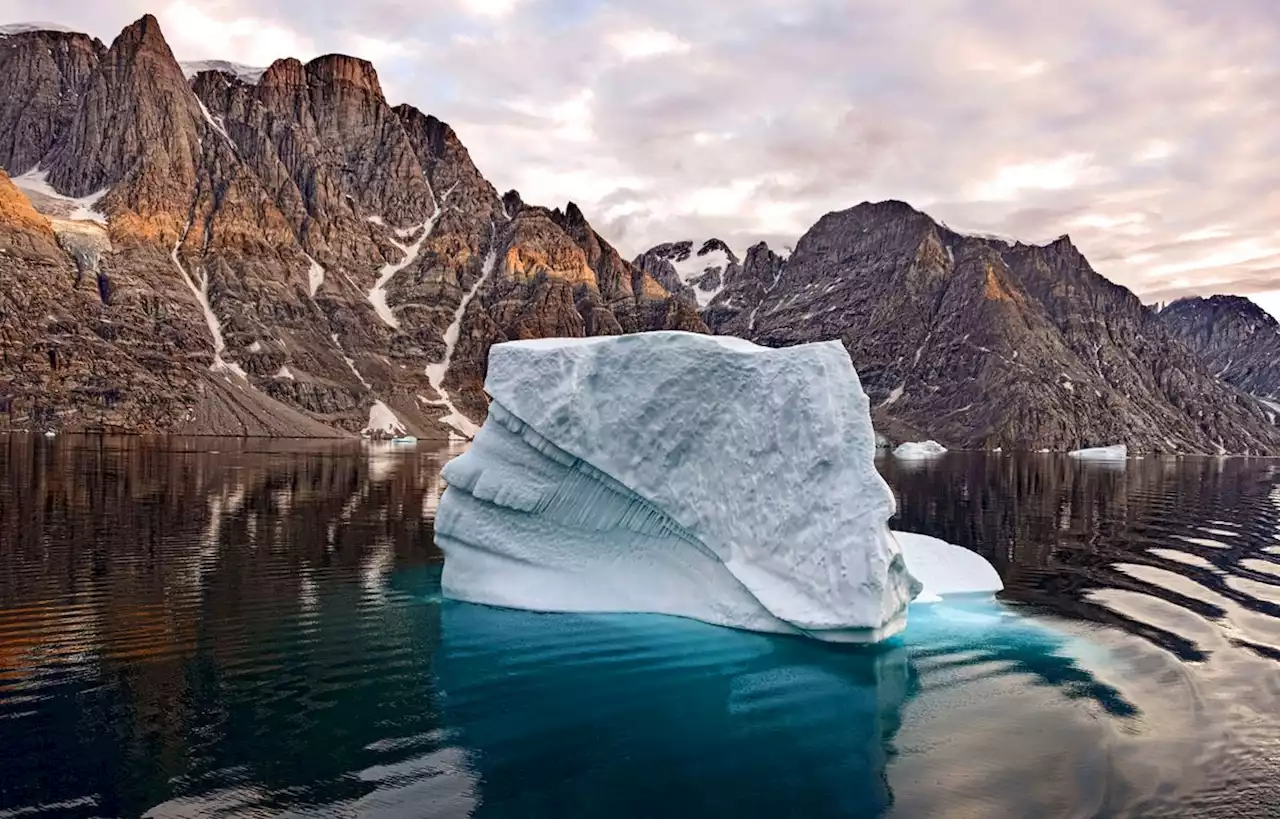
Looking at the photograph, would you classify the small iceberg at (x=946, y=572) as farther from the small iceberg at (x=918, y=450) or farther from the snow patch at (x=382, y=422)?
the snow patch at (x=382, y=422)

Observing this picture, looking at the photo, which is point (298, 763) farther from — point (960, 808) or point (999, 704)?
point (999, 704)

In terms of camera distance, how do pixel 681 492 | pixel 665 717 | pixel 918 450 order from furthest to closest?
1. pixel 918 450
2. pixel 681 492
3. pixel 665 717

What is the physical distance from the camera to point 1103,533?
4053cm

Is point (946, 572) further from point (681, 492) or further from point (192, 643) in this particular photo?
point (192, 643)

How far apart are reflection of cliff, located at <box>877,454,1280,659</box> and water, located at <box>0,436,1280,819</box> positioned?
355 millimetres

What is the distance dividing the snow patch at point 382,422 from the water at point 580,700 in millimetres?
153949

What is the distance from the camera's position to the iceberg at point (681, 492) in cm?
1852

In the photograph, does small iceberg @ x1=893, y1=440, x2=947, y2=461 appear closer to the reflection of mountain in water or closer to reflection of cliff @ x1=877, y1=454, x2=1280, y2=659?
reflection of cliff @ x1=877, y1=454, x2=1280, y2=659

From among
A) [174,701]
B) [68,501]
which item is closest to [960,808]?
[174,701]

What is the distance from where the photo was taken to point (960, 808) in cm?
1060

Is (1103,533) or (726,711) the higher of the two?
(726,711)

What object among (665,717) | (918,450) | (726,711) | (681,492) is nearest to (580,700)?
(665,717)

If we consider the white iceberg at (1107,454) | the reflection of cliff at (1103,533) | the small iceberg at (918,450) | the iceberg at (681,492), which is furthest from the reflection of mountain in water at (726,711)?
the white iceberg at (1107,454)

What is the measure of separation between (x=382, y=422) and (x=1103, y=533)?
163315 millimetres
